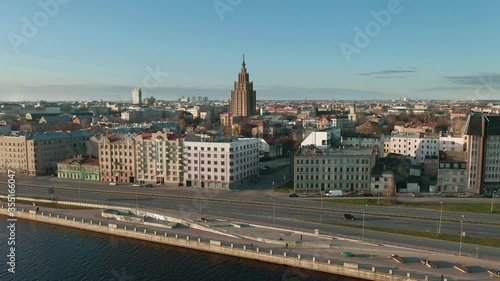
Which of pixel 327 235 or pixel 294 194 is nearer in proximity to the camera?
pixel 327 235

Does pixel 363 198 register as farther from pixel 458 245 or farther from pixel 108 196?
pixel 108 196

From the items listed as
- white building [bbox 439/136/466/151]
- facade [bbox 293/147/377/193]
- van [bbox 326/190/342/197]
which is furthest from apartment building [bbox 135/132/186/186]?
white building [bbox 439/136/466/151]

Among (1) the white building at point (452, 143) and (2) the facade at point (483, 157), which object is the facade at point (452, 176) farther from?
(1) the white building at point (452, 143)

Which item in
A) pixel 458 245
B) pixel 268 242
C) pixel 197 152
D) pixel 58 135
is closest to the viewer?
pixel 458 245

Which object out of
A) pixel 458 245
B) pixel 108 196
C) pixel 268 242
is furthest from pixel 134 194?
pixel 458 245

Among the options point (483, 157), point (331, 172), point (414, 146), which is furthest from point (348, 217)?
point (414, 146)

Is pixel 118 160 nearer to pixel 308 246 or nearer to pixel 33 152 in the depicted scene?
pixel 33 152
